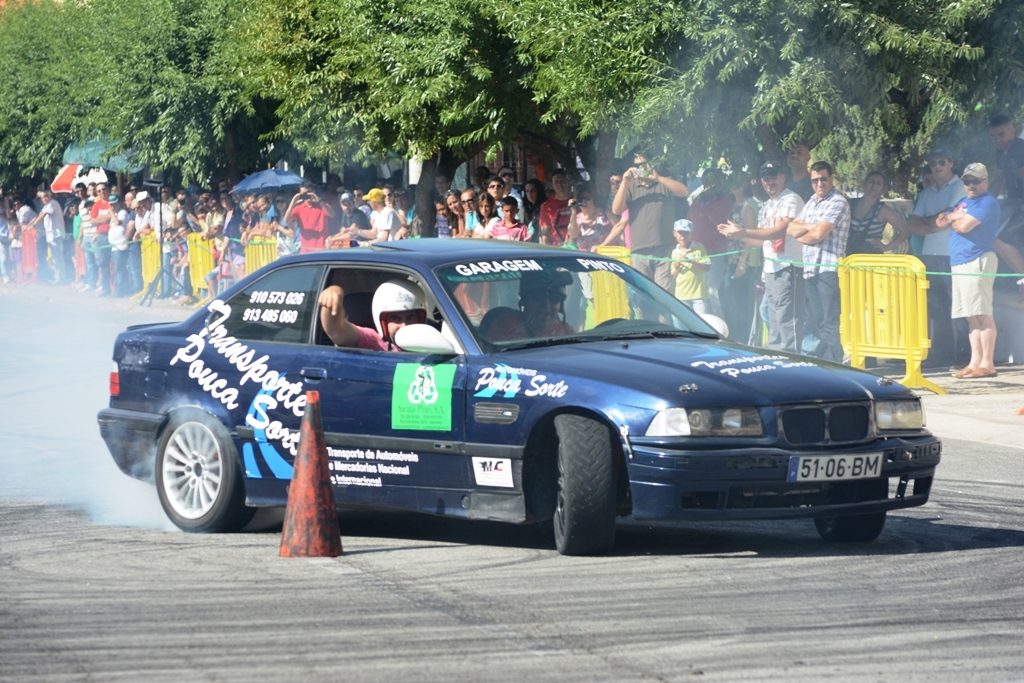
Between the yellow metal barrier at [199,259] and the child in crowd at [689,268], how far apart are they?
40.0 ft

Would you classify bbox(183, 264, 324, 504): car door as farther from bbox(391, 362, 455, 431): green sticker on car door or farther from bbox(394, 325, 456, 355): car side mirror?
bbox(394, 325, 456, 355): car side mirror

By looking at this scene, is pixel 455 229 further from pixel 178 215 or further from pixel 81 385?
pixel 178 215

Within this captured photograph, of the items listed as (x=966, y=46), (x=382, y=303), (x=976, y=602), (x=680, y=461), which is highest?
(x=966, y=46)

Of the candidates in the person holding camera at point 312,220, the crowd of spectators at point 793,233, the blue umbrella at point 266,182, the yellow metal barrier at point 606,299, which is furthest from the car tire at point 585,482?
the blue umbrella at point 266,182

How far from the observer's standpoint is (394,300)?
8.37m

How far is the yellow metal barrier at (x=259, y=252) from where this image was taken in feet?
81.8

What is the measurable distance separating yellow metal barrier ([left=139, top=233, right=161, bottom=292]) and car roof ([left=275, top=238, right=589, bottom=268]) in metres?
21.4

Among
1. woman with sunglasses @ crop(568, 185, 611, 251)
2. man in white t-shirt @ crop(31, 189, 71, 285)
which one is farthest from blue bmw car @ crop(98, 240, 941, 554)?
man in white t-shirt @ crop(31, 189, 71, 285)

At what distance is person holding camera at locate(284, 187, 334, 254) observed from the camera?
24.0 meters

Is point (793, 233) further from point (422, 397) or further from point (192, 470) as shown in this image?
point (422, 397)

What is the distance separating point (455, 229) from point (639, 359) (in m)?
13.6

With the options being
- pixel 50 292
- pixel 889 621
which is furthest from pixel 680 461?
pixel 50 292

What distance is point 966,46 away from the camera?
16.1 metres

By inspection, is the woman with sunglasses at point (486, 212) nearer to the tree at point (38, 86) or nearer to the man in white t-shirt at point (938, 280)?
the man in white t-shirt at point (938, 280)
